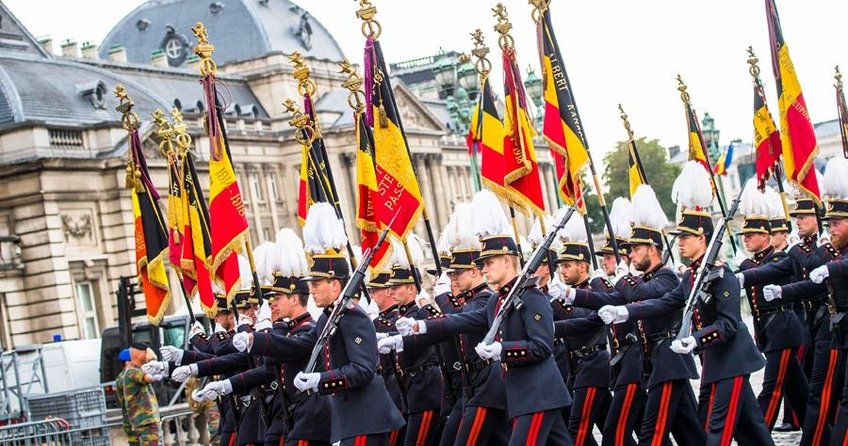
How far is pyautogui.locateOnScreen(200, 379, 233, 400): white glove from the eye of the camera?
12.7 meters

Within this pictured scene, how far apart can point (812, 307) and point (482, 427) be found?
12.2 ft

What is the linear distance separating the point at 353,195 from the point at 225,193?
5843cm

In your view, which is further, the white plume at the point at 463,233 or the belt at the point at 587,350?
the belt at the point at 587,350

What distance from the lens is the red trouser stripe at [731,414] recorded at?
1162 cm

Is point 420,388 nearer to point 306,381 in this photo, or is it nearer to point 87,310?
point 306,381

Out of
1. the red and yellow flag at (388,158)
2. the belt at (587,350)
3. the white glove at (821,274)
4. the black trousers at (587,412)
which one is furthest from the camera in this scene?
the red and yellow flag at (388,158)

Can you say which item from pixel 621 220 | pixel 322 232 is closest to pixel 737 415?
pixel 322 232

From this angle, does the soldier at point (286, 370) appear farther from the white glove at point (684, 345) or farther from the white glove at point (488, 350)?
the white glove at point (684, 345)

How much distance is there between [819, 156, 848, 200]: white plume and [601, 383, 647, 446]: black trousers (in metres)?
2.02

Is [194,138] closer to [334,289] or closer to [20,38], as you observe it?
[20,38]

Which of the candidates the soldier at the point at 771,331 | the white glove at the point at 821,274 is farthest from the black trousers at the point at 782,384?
the white glove at the point at 821,274

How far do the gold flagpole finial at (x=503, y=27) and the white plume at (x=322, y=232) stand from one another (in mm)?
4141

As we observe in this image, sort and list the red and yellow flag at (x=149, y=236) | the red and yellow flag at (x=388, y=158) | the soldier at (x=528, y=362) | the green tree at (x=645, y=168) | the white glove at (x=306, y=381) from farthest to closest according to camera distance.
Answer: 1. the green tree at (x=645, y=168)
2. the red and yellow flag at (x=149, y=236)
3. the red and yellow flag at (x=388, y=158)
4. the soldier at (x=528, y=362)
5. the white glove at (x=306, y=381)

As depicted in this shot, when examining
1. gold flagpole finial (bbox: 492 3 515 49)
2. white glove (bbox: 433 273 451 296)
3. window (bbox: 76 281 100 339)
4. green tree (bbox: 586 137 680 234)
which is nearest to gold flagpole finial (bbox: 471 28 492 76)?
gold flagpole finial (bbox: 492 3 515 49)
